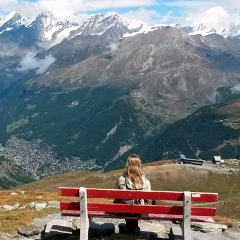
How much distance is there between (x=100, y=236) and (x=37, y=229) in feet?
15.2

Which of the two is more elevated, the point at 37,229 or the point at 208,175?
the point at 208,175

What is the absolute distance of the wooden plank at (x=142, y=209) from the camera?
18.0 metres

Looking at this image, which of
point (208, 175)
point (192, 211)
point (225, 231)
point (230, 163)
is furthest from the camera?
point (230, 163)

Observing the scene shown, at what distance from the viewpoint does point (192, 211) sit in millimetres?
18156

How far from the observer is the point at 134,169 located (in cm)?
1922

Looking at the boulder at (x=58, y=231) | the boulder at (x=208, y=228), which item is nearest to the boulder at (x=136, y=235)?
the boulder at (x=58, y=231)

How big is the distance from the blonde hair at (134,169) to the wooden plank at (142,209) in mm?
1482

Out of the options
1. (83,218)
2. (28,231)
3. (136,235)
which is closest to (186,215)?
(136,235)

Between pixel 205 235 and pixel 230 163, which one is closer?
pixel 205 235

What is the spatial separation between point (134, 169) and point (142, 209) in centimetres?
211

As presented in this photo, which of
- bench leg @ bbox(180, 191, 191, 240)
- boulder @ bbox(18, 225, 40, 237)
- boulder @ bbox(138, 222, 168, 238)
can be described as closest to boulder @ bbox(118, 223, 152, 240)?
boulder @ bbox(138, 222, 168, 238)

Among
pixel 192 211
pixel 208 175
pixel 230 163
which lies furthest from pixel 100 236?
pixel 230 163

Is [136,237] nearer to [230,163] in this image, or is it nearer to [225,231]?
[225,231]

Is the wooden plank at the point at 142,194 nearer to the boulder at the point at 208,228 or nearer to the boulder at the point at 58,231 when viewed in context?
the boulder at the point at 58,231
